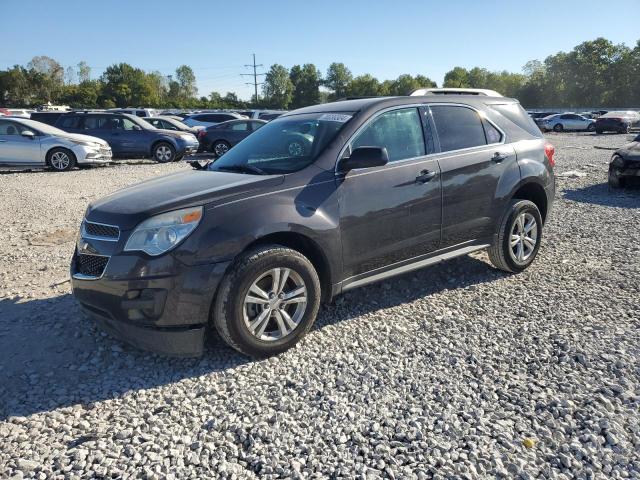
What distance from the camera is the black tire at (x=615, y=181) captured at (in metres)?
9.98

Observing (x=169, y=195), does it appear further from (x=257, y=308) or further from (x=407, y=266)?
(x=407, y=266)

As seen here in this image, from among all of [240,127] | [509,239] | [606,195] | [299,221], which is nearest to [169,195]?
[299,221]

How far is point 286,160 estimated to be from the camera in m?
3.96

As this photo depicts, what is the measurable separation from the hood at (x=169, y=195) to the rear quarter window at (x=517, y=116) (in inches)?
109

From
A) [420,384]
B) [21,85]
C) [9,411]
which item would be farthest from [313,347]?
[21,85]

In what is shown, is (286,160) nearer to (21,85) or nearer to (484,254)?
(484,254)

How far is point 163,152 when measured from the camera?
1631 centimetres

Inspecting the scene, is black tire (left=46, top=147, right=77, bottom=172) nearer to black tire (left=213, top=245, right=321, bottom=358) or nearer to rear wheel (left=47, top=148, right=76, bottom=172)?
rear wheel (left=47, top=148, right=76, bottom=172)

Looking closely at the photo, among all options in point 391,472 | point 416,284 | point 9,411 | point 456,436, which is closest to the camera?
point 391,472

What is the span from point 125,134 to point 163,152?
4.31ft

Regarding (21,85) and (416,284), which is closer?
(416,284)

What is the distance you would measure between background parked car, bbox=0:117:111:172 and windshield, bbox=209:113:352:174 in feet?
36.1

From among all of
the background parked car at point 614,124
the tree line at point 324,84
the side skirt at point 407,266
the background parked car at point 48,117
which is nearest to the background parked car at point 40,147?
the background parked car at point 48,117

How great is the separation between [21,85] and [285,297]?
90391 millimetres
